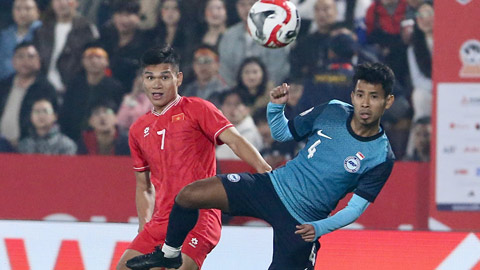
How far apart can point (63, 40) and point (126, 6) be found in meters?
0.73

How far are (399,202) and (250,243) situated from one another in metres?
2.55

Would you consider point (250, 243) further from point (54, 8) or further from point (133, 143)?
point (54, 8)

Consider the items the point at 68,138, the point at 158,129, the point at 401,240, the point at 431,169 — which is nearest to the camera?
the point at 158,129

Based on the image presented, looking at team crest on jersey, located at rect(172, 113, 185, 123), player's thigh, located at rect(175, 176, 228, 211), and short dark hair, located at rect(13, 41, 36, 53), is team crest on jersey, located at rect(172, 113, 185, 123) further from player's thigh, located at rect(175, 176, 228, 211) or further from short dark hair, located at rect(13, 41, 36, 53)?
short dark hair, located at rect(13, 41, 36, 53)

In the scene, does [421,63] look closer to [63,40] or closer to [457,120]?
[457,120]

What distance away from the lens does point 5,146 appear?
898cm

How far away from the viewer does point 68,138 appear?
8.84 metres

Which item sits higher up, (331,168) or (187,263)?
(331,168)

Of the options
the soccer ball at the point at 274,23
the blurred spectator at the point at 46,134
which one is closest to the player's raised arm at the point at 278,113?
the soccer ball at the point at 274,23

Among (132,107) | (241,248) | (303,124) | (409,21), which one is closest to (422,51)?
(409,21)

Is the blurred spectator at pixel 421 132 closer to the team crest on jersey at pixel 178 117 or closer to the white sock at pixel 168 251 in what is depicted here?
the team crest on jersey at pixel 178 117

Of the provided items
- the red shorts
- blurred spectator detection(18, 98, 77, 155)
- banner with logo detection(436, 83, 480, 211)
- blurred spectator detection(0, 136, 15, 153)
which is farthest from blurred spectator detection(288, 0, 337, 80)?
the red shorts

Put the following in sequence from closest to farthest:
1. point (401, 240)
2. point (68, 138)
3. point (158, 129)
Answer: point (158, 129) → point (401, 240) → point (68, 138)

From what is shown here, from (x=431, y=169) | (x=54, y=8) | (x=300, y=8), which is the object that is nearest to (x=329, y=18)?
(x=300, y=8)
